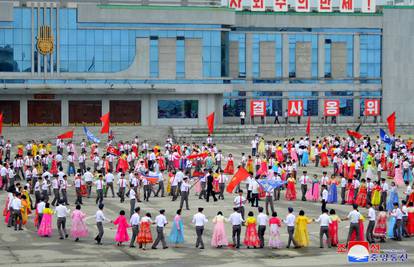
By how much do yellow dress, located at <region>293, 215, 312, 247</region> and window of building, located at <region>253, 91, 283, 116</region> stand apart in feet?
176

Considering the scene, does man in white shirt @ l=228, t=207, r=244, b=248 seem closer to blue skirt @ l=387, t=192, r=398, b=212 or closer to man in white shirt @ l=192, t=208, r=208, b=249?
man in white shirt @ l=192, t=208, r=208, b=249

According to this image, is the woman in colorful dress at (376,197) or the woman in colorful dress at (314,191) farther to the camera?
the woman in colorful dress at (314,191)

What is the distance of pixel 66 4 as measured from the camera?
78.0m

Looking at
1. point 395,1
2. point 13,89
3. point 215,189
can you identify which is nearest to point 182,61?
point 13,89

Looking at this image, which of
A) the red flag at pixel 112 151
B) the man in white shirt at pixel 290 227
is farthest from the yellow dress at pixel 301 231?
the red flag at pixel 112 151

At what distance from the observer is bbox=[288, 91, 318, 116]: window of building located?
282 ft

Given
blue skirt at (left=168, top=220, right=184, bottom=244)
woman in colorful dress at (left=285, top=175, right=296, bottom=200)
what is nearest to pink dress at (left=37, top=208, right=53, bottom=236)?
blue skirt at (left=168, top=220, right=184, bottom=244)

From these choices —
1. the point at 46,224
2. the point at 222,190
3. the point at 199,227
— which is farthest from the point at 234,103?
the point at 199,227

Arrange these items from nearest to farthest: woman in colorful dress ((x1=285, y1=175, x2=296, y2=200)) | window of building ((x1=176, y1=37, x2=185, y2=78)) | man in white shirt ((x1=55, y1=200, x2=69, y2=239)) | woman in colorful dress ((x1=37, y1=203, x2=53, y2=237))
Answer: man in white shirt ((x1=55, y1=200, x2=69, y2=239))
woman in colorful dress ((x1=37, y1=203, x2=53, y2=237))
woman in colorful dress ((x1=285, y1=175, x2=296, y2=200))
window of building ((x1=176, y1=37, x2=185, y2=78))

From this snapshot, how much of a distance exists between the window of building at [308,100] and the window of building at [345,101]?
4.98ft

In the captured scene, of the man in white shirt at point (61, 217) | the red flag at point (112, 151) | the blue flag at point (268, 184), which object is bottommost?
the man in white shirt at point (61, 217)

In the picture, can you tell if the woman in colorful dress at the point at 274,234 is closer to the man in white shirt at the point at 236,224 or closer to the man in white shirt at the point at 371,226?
the man in white shirt at the point at 236,224

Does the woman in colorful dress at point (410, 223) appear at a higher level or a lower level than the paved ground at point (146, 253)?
higher

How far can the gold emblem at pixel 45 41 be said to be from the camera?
255 feet
